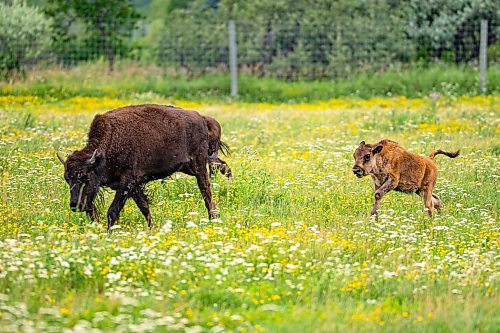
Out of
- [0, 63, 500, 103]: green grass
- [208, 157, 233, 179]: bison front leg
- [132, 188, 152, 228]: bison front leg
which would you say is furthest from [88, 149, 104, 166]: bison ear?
[0, 63, 500, 103]: green grass

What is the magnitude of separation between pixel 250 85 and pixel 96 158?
1503 centimetres

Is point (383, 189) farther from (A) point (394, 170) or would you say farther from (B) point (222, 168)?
(B) point (222, 168)

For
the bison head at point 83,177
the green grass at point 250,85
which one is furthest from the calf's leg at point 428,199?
the green grass at point 250,85

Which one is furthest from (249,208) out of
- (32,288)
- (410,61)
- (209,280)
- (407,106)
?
(410,61)

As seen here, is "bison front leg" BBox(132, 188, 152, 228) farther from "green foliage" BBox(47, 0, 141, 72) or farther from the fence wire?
"green foliage" BBox(47, 0, 141, 72)

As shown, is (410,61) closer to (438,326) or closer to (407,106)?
(407,106)

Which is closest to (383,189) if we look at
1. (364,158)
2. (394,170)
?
(394,170)

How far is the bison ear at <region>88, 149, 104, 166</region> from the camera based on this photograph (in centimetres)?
923

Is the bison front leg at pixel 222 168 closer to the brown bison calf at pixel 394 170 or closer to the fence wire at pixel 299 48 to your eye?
the brown bison calf at pixel 394 170

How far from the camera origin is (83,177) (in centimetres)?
931

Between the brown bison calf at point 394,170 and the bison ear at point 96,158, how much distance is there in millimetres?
3077

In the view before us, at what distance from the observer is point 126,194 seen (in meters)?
9.66

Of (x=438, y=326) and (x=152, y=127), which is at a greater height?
(x=152, y=127)

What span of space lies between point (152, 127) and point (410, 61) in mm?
17940
